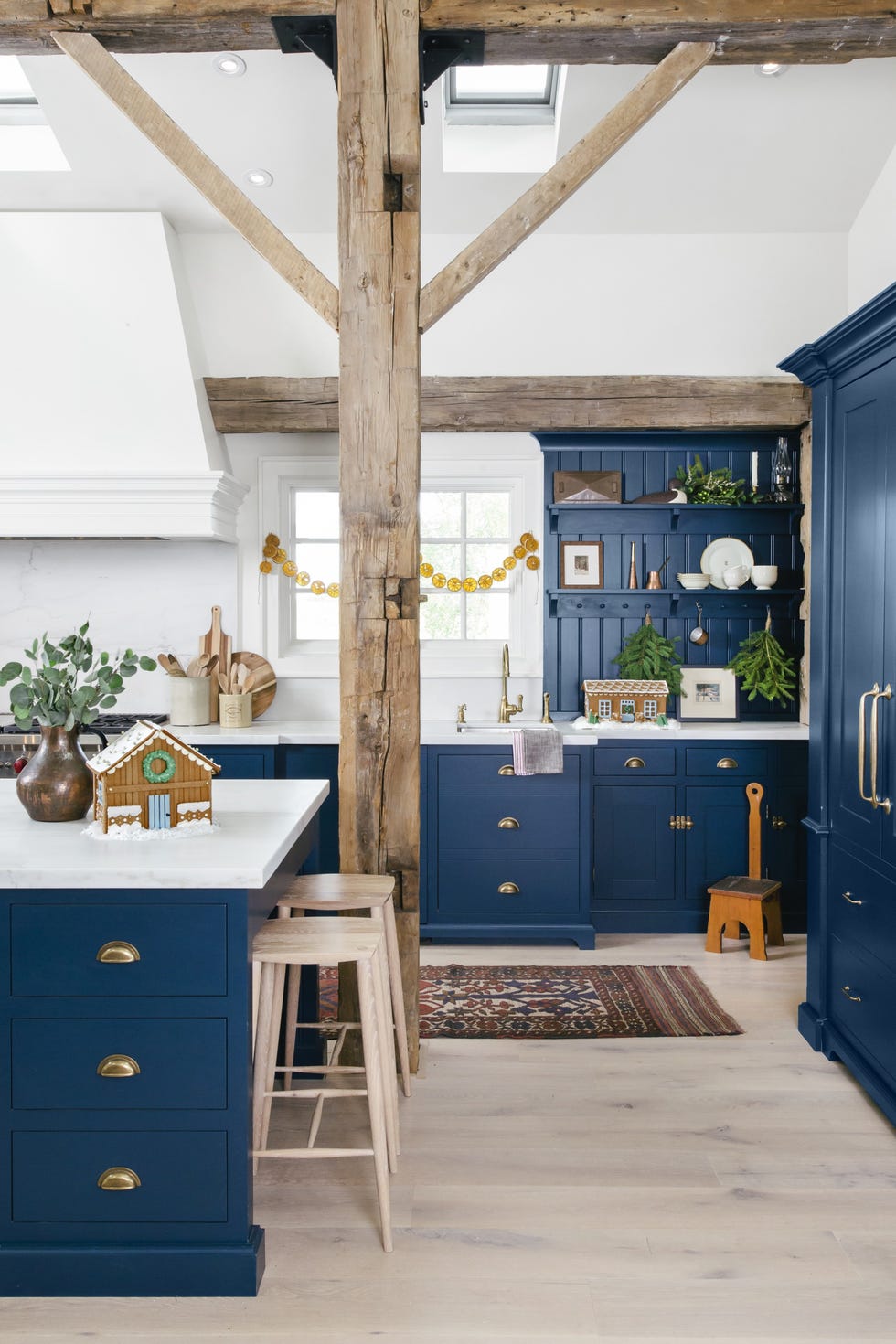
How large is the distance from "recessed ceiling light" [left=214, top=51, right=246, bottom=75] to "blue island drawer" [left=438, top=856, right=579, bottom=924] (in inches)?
126

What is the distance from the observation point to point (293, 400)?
475 centimetres

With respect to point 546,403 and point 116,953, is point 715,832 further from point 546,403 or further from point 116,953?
point 116,953

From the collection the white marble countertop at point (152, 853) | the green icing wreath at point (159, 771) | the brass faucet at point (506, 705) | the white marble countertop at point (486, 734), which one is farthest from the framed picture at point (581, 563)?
the green icing wreath at point (159, 771)

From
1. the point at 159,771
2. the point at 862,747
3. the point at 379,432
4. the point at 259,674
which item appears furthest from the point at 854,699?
the point at 259,674

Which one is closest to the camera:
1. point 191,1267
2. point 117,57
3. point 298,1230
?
point 191,1267

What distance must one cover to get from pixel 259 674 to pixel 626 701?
1782mm

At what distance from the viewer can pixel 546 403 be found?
475 cm

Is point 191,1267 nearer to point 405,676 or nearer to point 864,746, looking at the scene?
point 405,676

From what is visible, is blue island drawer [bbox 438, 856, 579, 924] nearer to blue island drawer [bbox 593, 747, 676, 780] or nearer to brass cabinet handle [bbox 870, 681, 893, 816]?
blue island drawer [bbox 593, 747, 676, 780]

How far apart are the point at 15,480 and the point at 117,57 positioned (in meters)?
1.71

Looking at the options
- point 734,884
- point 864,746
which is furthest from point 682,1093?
point 734,884

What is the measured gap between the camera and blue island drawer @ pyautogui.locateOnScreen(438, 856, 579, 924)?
442cm

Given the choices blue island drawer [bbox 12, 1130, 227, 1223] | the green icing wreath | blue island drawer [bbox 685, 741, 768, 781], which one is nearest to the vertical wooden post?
the green icing wreath

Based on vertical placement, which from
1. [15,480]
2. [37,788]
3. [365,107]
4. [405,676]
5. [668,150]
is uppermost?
[668,150]
